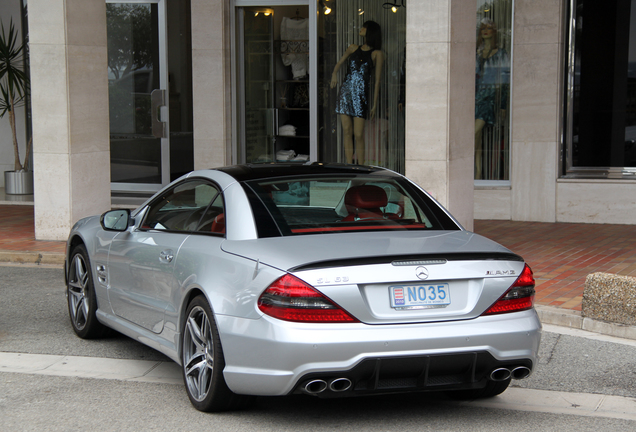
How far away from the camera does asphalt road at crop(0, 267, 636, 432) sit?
451cm

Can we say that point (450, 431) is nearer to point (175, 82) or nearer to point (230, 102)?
point (230, 102)

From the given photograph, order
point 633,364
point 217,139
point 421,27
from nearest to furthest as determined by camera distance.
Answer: point 633,364, point 421,27, point 217,139

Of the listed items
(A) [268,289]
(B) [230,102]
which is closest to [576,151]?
(B) [230,102]

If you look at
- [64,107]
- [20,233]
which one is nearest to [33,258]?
[20,233]

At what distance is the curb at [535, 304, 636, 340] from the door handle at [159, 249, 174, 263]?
11.4ft

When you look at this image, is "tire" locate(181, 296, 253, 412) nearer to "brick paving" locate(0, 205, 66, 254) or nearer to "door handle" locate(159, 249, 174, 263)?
"door handle" locate(159, 249, 174, 263)

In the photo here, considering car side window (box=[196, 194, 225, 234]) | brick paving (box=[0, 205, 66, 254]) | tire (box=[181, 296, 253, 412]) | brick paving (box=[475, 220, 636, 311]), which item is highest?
car side window (box=[196, 194, 225, 234])

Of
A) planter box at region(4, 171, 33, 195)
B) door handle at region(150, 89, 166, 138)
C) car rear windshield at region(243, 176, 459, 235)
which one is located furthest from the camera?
planter box at region(4, 171, 33, 195)

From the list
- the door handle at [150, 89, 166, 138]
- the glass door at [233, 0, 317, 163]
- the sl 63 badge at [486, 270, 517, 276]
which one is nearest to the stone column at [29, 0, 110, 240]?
the glass door at [233, 0, 317, 163]

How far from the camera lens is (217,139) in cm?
1402

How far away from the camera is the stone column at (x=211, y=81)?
13.9 m

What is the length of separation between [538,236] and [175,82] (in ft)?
24.4

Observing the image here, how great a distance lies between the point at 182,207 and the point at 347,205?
1.33 metres

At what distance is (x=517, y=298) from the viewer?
441 cm
